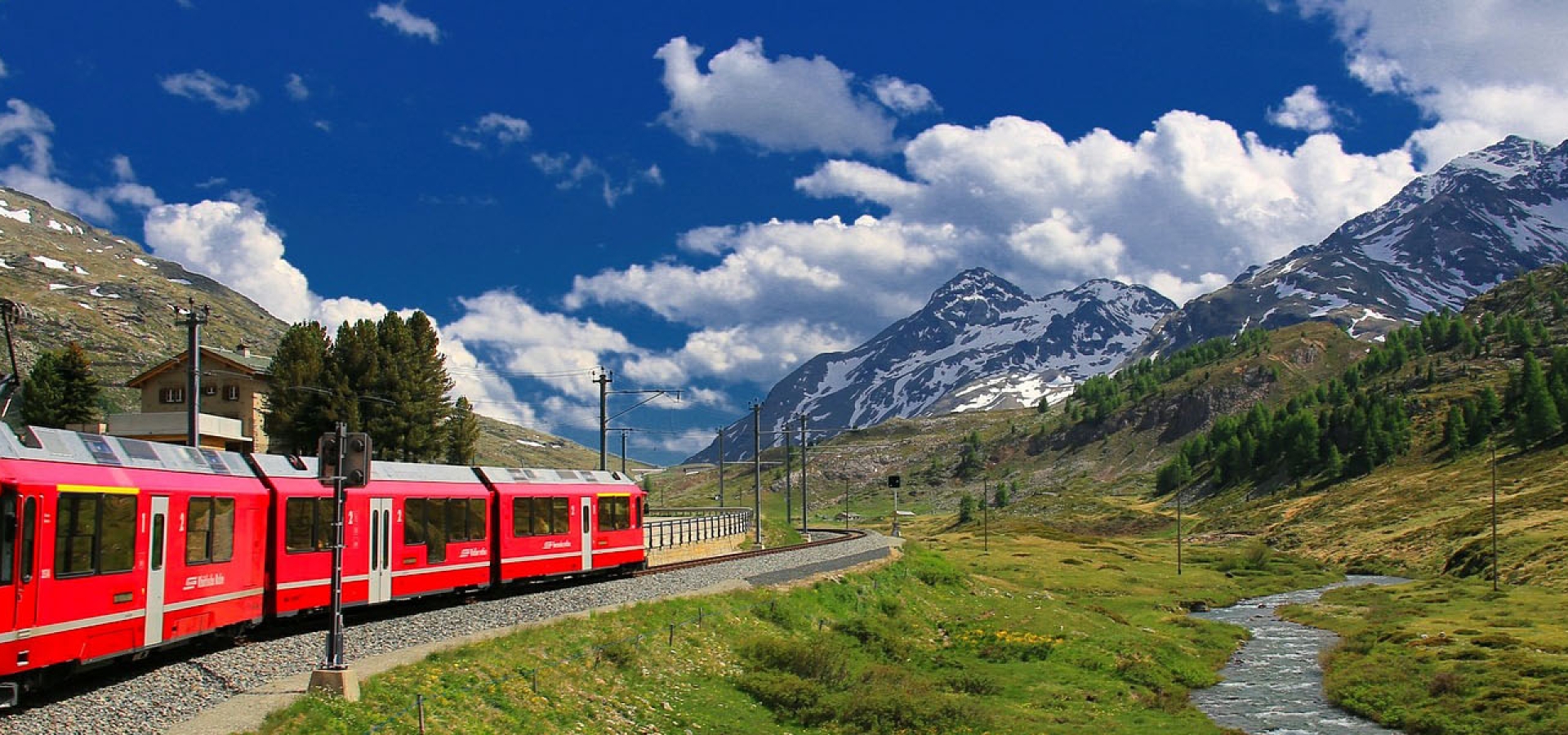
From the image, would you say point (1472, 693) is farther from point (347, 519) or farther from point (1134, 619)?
point (347, 519)

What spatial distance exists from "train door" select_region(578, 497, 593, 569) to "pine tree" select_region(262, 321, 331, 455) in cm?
3358

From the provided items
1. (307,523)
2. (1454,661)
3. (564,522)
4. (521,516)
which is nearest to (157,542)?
(307,523)

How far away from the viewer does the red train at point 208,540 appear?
19.5 meters

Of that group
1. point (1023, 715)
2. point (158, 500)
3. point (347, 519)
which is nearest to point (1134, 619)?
point (1023, 715)

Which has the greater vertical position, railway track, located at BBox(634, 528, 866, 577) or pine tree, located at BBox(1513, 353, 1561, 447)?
pine tree, located at BBox(1513, 353, 1561, 447)

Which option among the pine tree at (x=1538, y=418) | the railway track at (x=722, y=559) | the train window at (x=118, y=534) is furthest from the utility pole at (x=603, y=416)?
the pine tree at (x=1538, y=418)

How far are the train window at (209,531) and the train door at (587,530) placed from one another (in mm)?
19160

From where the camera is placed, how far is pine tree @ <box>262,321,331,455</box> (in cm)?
7381

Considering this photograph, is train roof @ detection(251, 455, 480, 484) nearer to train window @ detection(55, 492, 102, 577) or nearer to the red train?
the red train

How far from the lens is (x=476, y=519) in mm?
38000

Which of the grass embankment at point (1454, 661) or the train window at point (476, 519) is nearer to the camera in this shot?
the train window at point (476, 519)

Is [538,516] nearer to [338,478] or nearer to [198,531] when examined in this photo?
[198,531]

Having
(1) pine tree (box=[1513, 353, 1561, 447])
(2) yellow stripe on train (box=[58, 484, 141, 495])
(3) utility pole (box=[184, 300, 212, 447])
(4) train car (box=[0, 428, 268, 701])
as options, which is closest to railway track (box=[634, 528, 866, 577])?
(3) utility pole (box=[184, 300, 212, 447])

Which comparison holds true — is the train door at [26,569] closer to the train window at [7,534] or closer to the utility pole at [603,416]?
the train window at [7,534]
